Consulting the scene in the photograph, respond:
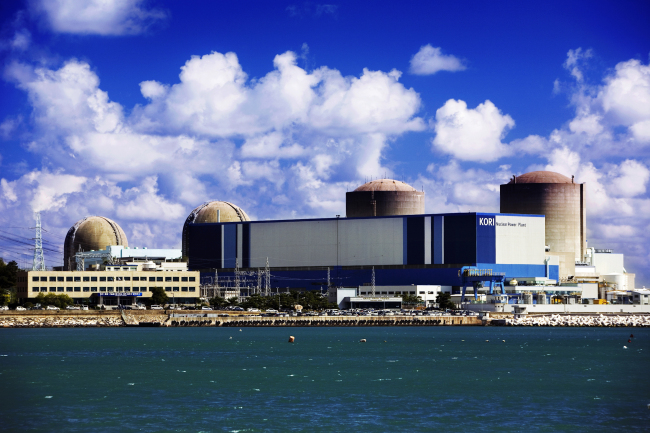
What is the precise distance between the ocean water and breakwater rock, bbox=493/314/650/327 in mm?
50916

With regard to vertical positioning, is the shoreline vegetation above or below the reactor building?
below

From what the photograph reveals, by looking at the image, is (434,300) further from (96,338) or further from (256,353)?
(256,353)

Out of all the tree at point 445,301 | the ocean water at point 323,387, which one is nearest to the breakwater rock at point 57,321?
the ocean water at point 323,387

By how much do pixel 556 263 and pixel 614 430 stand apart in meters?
163

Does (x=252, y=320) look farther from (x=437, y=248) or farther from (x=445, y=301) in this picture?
(x=437, y=248)

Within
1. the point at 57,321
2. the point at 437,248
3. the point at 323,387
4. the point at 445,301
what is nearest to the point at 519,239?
the point at 437,248

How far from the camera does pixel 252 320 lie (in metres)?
141

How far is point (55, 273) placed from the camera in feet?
566

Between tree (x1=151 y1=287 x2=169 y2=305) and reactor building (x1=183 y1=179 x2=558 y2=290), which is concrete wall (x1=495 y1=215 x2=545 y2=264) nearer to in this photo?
reactor building (x1=183 y1=179 x2=558 y2=290)

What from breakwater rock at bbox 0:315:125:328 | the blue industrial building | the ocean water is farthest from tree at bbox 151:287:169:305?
the ocean water

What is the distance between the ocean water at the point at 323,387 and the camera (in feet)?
142

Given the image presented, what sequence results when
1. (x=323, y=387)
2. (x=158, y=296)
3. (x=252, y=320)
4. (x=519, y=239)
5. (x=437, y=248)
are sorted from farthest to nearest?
1. (x=519, y=239)
2. (x=437, y=248)
3. (x=158, y=296)
4. (x=252, y=320)
5. (x=323, y=387)

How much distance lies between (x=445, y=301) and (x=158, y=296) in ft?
164

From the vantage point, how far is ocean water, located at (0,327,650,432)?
4341 centimetres
